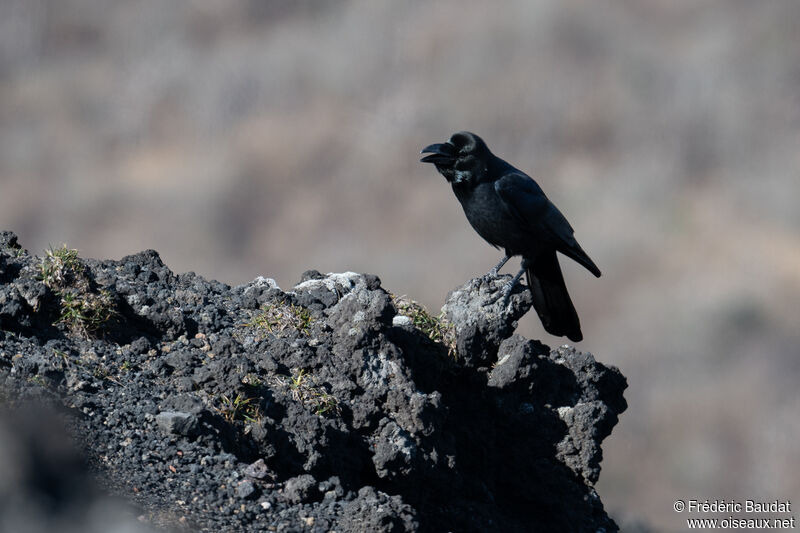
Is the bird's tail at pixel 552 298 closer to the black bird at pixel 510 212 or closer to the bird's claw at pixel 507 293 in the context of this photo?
the black bird at pixel 510 212

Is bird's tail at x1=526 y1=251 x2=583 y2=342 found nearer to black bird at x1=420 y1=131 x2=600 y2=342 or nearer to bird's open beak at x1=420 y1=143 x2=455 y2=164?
black bird at x1=420 y1=131 x2=600 y2=342

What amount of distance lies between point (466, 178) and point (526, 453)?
85.9 inches

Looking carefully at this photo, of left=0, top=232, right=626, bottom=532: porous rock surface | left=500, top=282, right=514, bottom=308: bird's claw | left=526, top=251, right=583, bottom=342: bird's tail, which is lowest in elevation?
left=0, top=232, right=626, bottom=532: porous rock surface

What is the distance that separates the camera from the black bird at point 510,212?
715 cm

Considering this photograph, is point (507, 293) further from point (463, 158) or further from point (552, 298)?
point (463, 158)

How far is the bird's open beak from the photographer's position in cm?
713

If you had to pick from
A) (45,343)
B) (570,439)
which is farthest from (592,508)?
(45,343)


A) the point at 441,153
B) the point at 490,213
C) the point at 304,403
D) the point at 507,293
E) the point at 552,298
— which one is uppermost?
the point at 441,153

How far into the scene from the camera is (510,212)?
281 inches

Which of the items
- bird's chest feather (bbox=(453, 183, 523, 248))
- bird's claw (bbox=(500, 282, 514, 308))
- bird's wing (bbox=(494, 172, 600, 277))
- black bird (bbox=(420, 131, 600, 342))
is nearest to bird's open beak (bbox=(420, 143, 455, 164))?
black bird (bbox=(420, 131, 600, 342))

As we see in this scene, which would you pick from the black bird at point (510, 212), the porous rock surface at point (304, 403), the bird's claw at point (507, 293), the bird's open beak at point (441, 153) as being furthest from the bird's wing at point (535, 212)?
the bird's claw at point (507, 293)

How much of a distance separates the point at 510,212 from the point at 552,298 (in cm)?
81


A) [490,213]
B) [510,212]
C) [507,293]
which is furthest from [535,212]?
[507,293]

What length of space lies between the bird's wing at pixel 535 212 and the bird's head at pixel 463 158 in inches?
7.4
